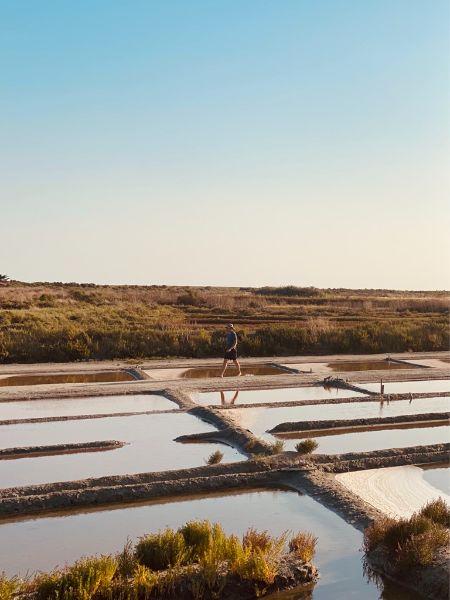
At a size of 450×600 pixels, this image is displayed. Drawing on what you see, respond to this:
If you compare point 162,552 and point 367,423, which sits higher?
point 367,423

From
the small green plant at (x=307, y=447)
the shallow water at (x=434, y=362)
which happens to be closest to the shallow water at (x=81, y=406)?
the small green plant at (x=307, y=447)

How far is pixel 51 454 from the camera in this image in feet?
40.9

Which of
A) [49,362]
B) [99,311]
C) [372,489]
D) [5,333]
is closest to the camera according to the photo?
[372,489]

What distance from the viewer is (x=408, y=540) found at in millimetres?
8023

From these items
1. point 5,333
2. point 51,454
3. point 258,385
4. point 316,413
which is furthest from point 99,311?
point 51,454

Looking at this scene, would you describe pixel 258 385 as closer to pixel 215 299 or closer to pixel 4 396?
pixel 4 396

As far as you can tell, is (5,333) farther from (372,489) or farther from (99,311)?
(372,489)

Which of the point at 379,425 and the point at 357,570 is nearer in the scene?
the point at 357,570

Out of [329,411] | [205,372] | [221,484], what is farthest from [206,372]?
[221,484]

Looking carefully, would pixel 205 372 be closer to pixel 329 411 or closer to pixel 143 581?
pixel 329 411

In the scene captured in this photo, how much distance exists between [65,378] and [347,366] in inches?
369

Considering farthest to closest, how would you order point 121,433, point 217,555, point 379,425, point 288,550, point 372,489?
point 379,425
point 121,433
point 372,489
point 288,550
point 217,555

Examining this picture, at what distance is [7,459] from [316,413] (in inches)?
273

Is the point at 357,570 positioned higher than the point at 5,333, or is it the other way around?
the point at 5,333
